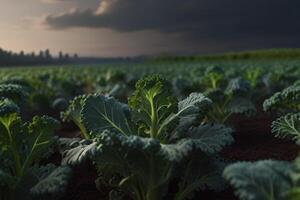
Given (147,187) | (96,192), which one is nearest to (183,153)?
(147,187)

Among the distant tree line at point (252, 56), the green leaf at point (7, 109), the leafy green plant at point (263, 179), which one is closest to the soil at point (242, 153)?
the green leaf at point (7, 109)

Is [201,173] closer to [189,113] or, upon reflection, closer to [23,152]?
[189,113]

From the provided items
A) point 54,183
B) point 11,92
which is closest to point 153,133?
point 54,183

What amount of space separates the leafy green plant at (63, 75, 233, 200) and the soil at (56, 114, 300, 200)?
1.60 ft

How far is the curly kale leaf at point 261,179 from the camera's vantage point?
191 centimetres

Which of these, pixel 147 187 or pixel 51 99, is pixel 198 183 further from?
pixel 51 99

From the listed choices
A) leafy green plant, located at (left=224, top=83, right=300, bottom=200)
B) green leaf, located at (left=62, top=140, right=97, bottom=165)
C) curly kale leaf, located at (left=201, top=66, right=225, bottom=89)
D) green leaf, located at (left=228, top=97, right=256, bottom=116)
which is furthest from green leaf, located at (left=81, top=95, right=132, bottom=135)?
curly kale leaf, located at (left=201, top=66, right=225, bottom=89)

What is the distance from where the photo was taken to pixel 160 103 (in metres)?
3.04

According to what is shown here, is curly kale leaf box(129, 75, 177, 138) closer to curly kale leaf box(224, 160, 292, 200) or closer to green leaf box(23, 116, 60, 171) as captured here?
green leaf box(23, 116, 60, 171)

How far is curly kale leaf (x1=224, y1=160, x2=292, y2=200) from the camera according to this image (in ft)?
6.27

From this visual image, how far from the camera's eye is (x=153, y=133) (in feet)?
10.1

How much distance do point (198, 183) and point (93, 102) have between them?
2.65 feet

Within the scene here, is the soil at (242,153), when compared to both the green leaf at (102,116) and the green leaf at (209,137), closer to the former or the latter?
the green leaf at (209,137)

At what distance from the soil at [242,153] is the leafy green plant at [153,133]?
0.49m
